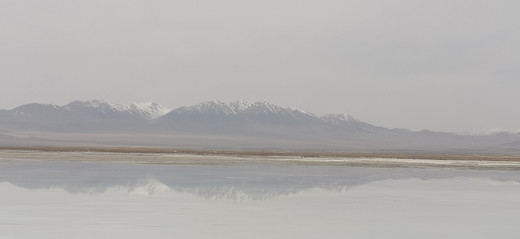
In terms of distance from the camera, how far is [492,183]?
102ft

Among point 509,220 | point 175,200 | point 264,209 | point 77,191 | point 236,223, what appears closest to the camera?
point 236,223

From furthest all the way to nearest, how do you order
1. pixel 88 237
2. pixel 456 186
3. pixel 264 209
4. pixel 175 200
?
pixel 456 186, pixel 175 200, pixel 264 209, pixel 88 237

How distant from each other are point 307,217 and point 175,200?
5.29m

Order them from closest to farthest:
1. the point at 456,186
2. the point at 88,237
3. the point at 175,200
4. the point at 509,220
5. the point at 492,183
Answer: the point at 88,237 → the point at 509,220 → the point at 175,200 → the point at 456,186 → the point at 492,183

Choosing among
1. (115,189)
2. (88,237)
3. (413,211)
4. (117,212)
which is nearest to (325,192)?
(413,211)

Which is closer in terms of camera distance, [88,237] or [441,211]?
[88,237]

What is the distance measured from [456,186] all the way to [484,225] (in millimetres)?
12747

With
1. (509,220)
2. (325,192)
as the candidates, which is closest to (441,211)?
(509,220)

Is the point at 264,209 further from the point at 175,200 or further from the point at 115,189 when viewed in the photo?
the point at 115,189

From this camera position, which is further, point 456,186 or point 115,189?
point 456,186

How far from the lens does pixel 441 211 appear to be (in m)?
19.1

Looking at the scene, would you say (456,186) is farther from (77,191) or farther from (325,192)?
(77,191)

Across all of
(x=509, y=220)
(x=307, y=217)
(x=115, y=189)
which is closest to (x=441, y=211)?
(x=509, y=220)

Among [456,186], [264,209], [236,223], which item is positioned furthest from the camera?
[456,186]
